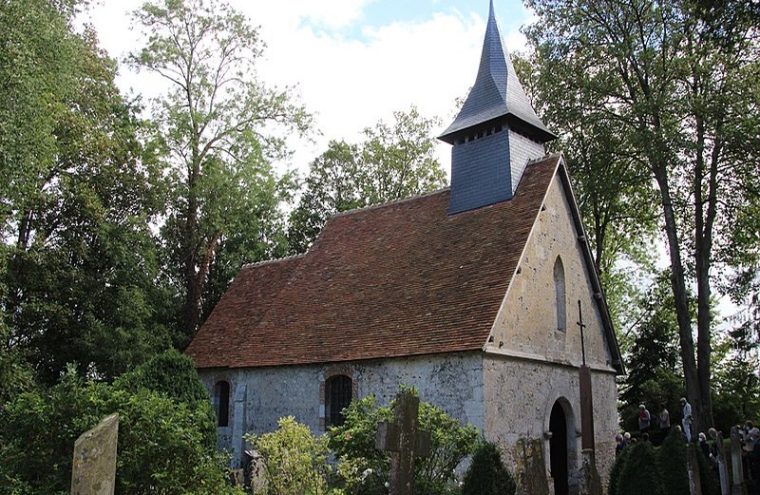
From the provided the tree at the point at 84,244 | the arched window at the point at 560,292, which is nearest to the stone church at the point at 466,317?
the arched window at the point at 560,292

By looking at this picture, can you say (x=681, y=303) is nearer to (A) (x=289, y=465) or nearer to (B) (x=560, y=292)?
(B) (x=560, y=292)

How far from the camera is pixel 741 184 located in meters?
22.6

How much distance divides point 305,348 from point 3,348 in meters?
8.26

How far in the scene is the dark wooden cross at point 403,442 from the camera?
27.5 ft

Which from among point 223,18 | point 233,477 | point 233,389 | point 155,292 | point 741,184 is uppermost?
point 223,18

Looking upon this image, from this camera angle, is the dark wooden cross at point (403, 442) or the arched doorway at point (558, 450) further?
the arched doorway at point (558, 450)

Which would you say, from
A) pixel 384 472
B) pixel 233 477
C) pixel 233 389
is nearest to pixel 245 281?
pixel 233 389

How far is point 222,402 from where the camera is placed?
70.9 feet

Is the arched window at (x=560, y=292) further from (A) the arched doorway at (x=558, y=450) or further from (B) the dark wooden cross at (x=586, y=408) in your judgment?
(A) the arched doorway at (x=558, y=450)

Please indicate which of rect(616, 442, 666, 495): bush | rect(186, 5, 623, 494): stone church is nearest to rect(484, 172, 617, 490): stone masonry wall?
rect(186, 5, 623, 494): stone church

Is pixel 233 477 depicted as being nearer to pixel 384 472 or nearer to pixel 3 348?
pixel 384 472

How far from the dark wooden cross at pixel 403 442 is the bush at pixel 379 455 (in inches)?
93.3

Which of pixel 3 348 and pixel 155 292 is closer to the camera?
pixel 3 348

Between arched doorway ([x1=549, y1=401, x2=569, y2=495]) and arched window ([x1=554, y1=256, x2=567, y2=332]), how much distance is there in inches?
87.4
